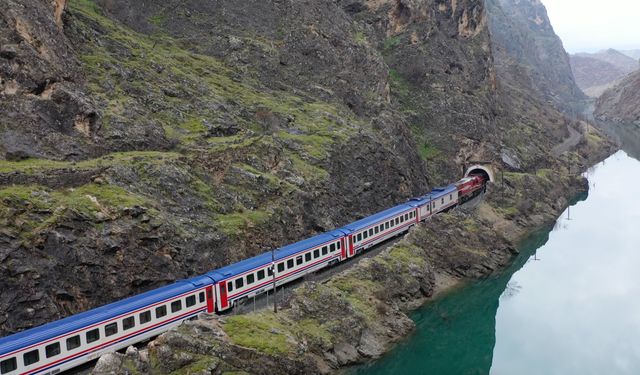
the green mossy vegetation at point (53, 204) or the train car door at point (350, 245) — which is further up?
the train car door at point (350, 245)

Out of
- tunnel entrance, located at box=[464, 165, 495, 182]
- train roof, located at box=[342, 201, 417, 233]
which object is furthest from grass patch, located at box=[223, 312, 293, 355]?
tunnel entrance, located at box=[464, 165, 495, 182]

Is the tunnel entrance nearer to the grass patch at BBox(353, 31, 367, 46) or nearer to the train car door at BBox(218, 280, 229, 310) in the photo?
the grass patch at BBox(353, 31, 367, 46)

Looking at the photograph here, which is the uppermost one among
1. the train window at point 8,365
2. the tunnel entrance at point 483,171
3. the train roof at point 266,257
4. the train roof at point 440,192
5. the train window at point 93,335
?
the tunnel entrance at point 483,171

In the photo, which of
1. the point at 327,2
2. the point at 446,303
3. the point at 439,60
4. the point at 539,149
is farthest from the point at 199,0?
the point at 539,149

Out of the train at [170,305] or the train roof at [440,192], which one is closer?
the train at [170,305]

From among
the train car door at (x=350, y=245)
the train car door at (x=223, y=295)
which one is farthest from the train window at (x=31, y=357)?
the train car door at (x=350, y=245)

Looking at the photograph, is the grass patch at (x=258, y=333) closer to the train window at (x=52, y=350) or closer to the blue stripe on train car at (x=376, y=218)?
Result: the train window at (x=52, y=350)

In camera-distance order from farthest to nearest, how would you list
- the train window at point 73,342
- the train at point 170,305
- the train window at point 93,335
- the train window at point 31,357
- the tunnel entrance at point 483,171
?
the tunnel entrance at point 483,171 < the train window at point 93,335 < the train window at point 73,342 < the train at point 170,305 < the train window at point 31,357
